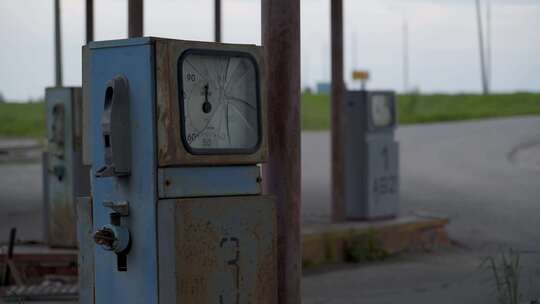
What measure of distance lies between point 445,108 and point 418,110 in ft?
4.69

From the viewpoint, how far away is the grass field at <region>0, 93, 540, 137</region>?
36781 millimetres

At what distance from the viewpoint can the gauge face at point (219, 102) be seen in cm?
490

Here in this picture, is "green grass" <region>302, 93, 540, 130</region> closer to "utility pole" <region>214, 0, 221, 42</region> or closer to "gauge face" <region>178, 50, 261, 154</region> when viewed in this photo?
"utility pole" <region>214, 0, 221, 42</region>

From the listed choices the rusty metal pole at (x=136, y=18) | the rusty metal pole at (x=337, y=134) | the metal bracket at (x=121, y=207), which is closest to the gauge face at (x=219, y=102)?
the metal bracket at (x=121, y=207)

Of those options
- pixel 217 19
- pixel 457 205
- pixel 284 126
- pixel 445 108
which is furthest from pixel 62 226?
pixel 445 108

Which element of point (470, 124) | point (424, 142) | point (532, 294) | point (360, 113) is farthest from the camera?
point (470, 124)

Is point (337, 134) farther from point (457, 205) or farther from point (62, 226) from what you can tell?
point (457, 205)

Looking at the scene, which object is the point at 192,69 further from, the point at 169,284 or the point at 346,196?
the point at 346,196

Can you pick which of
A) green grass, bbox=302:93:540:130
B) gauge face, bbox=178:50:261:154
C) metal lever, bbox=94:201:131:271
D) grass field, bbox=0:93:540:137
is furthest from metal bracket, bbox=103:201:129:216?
green grass, bbox=302:93:540:130

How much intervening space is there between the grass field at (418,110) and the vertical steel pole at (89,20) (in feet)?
75.4

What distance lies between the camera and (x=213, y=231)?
491 cm

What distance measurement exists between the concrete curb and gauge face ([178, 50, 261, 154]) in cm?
510

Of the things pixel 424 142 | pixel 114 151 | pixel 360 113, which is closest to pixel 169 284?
pixel 114 151

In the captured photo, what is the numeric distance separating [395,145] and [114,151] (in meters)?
7.14
